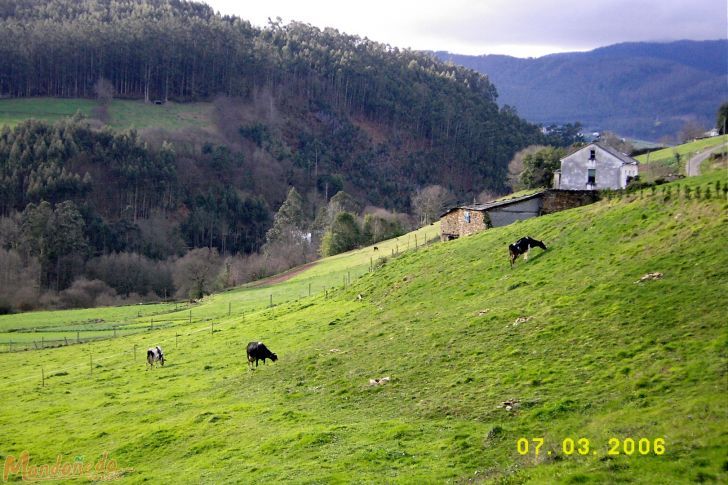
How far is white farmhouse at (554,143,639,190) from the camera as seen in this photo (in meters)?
62.1

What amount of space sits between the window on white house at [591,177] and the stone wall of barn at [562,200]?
1249 centimetres

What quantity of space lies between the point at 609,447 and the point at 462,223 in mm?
39142

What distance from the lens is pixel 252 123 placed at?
178500mm

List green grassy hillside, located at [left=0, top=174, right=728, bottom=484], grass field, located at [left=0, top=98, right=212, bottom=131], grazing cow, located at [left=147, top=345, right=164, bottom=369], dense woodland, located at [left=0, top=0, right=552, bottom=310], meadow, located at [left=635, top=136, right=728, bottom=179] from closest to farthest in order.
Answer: green grassy hillside, located at [left=0, top=174, right=728, bottom=484] < grazing cow, located at [left=147, top=345, right=164, bottom=369] < meadow, located at [left=635, top=136, right=728, bottom=179] < dense woodland, located at [left=0, top=0, right=552, bottom=310] < grass field, located at [left=0, top=98, right=212, bottom=131]

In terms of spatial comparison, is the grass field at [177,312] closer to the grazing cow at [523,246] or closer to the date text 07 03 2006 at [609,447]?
the grazing cow at [523,246]

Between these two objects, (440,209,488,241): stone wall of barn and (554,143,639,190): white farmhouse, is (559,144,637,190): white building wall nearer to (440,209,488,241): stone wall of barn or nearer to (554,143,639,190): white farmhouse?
(554,143,639,190): white farmhouse

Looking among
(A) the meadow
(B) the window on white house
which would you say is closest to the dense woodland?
(A) the meadow

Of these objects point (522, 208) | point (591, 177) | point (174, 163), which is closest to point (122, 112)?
point (174, 163)

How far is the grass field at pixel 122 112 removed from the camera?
14650cm

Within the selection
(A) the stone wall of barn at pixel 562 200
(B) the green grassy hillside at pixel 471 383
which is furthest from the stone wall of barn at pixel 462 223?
(B) the green grassy hillside at pixel 471 383

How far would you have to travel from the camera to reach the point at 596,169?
207 feet

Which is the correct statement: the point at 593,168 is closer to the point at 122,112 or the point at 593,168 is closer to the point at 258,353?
the point at 258,353

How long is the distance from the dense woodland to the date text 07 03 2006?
7312 cm

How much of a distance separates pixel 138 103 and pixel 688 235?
156970 millimetres
